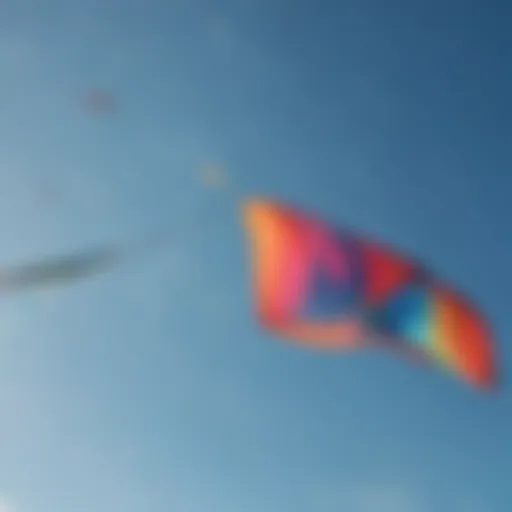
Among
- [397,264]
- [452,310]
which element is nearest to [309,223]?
[397,264]

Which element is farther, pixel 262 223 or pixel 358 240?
pixel 262 223

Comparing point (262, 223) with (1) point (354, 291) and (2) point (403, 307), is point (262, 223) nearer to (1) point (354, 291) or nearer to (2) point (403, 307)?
(1) point (354, 291)

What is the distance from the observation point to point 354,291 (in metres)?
15.9

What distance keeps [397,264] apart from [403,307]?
116cm

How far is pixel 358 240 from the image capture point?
15.7m

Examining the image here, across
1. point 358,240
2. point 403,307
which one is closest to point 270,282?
point 358,240

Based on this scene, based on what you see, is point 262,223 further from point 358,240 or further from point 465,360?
point 465,360

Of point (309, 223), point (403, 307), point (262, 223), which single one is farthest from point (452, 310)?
point (262, 223)

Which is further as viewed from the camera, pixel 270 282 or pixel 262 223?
pixel 262 223

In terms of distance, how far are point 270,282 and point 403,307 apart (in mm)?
3206

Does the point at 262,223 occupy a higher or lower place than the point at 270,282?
higher

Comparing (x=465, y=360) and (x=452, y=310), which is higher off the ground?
(x=452, y=310)

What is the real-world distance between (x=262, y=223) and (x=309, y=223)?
1299mm

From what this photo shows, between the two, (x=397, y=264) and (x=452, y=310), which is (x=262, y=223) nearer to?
(x=397, y=264)
